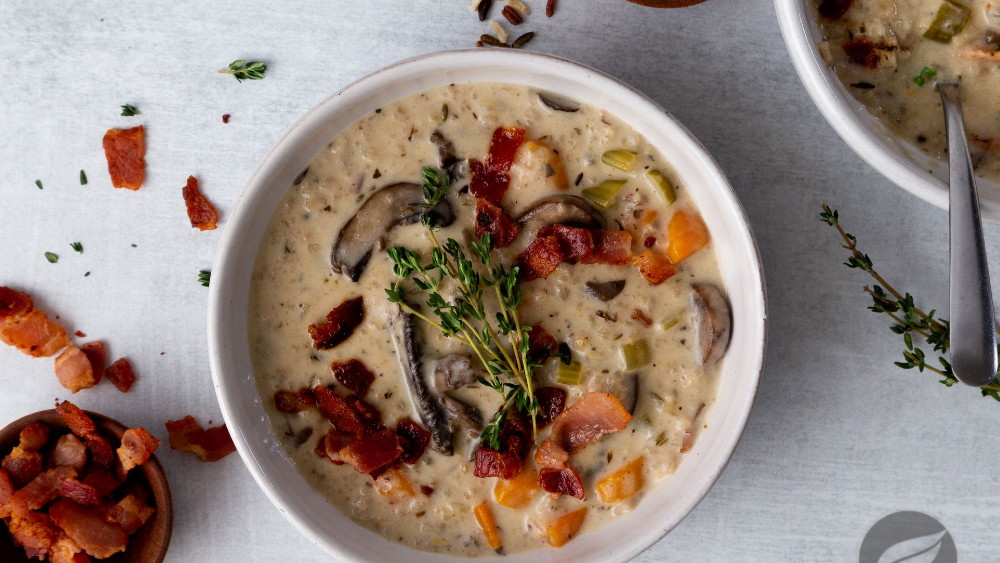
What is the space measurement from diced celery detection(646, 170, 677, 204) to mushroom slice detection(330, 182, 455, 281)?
71 cm

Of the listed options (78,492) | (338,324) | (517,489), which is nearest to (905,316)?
(517,489)

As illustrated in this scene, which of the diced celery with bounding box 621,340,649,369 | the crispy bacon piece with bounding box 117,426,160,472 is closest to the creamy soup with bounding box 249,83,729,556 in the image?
the diced celery with bounding box 621,340,649,369

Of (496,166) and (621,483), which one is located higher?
(496,166)

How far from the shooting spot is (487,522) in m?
2.86

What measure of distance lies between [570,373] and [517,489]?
1.53 feet

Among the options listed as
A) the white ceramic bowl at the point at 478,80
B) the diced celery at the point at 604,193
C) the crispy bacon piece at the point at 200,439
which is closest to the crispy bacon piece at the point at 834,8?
the white ceramic bowl at the point at 478,80

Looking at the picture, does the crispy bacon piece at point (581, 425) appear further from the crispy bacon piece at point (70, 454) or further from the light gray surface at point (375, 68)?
the crispy bacon piece at point (70, 454)

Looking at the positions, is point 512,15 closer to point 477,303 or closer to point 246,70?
point 246,70

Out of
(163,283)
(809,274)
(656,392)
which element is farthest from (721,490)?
(163,283)

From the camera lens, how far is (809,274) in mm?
3088

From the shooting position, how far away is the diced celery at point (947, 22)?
2.59 metres

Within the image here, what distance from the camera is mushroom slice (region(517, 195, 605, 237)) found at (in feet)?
8.77

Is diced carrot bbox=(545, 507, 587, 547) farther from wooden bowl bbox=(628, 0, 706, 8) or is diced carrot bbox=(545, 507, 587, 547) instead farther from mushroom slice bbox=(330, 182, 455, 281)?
wooden bowl bbox=(628, 0, 706, 8)

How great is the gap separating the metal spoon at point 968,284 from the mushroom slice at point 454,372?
1572 mm
